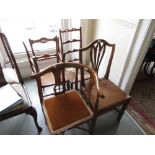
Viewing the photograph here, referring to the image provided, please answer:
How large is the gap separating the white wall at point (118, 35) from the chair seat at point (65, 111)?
0.70 meters

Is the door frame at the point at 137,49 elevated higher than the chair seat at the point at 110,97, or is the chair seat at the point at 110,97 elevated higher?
the door frame at the point at 137,49

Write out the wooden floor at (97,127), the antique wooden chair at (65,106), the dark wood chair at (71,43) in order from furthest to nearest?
the dark wood chair at (71,43) → the wooden floor at (97,127) → the antique wooden chair at (65,106)

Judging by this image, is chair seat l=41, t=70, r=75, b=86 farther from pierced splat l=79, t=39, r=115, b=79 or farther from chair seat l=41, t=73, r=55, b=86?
pierced splat l=79, t=39, r=115, b=79

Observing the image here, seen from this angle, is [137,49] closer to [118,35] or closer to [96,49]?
[118,35]

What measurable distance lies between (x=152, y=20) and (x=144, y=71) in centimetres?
144

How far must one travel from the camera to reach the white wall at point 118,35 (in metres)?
1.42

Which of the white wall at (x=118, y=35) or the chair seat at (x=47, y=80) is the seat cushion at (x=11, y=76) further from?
the white wall at (x=118, y=35)

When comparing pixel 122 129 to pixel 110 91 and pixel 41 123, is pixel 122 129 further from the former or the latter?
pixel 41 123

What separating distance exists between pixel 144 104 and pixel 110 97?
78 cm

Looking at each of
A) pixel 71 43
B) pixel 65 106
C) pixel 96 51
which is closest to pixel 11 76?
pixel 65 106

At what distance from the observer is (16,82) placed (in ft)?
5.04

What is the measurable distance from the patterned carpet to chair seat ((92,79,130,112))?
1.64ft

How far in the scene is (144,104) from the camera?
1.87 meters

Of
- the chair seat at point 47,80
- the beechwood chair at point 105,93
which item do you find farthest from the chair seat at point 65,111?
the chair seat at point 47,80
